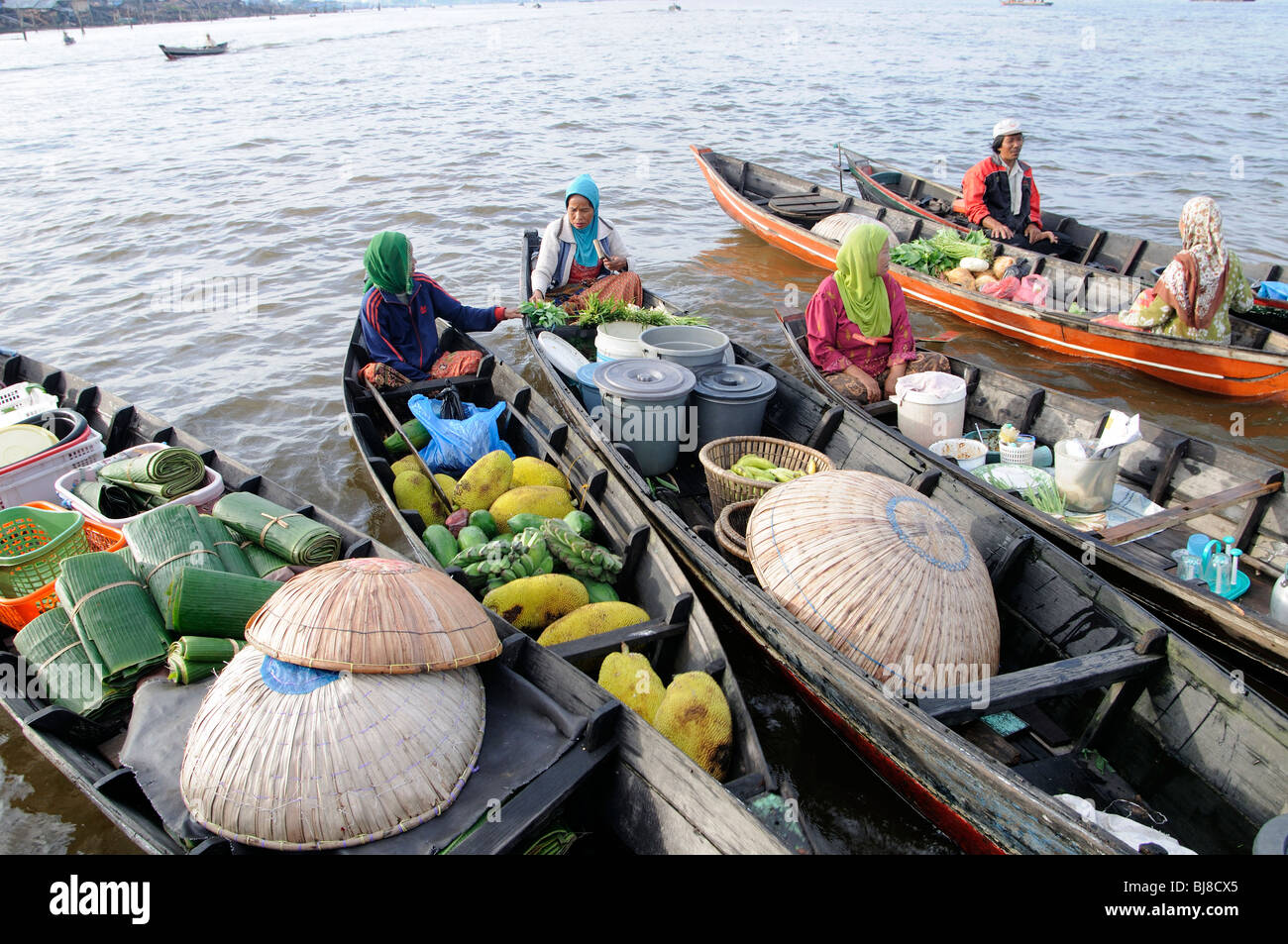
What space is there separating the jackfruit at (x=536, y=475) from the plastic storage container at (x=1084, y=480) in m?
3.51

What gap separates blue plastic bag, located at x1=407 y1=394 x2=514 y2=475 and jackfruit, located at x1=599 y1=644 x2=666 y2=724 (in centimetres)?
232

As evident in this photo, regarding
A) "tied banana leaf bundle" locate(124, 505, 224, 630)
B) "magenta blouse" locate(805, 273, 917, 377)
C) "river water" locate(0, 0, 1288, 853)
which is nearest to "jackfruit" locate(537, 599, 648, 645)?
"river water" locate(0, 0, 1288, 853)

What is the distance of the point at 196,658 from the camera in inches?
134

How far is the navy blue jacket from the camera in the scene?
6426 millimetres

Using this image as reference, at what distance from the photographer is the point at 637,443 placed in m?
5.41

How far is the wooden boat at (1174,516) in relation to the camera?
4160mm

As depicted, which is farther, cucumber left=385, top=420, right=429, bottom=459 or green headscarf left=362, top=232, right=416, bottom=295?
green headscarf left=362, top=232, right=416, bottom=295

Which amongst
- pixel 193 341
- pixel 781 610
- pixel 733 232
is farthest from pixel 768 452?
pixel 733 232

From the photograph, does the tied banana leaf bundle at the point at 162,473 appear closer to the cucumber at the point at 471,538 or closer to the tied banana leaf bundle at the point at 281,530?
the tied banana leaf bundle at the point at 281,530

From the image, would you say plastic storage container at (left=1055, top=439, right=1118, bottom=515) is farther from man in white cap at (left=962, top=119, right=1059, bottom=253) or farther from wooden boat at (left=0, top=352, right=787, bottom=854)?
man in white cap at (left=962, top=119, right=1059, bottom=253)

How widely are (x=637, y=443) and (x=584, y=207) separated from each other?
309 cm

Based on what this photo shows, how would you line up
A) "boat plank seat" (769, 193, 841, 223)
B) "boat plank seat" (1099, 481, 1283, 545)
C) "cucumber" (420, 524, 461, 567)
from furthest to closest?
1. "boat plank seat" (769, 193, 841, 223)
2. "boat plank seat" (1099, 481, 1283, 545)
3. "cucumber" (420, 524, 461, 567)

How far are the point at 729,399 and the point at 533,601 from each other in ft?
7.16

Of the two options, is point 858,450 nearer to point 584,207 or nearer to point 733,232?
point 584,207
